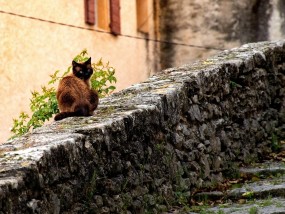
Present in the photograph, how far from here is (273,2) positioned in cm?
1873

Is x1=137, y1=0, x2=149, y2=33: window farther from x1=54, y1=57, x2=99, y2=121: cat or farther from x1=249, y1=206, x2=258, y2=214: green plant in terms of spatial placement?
x1=249, y1=206, x2=258, y2=214: green plant

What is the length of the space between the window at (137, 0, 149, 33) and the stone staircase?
10.2 meters

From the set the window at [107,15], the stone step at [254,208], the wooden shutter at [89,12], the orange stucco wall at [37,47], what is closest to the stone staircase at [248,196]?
the stone step at [254,208]

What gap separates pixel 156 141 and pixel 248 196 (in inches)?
40.5

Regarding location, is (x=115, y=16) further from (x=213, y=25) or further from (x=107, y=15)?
(x=213, y=25)

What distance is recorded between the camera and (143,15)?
1892cm

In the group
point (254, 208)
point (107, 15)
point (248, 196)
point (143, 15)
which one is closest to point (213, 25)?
point (143, 15)

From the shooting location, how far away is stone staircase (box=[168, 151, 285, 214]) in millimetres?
7234

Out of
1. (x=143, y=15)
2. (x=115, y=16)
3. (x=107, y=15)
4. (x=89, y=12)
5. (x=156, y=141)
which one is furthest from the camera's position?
(x=143, y=15)

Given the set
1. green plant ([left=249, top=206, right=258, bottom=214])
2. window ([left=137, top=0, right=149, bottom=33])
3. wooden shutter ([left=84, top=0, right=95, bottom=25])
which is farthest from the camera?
window ([left=137, top=0, right=149, bottom=33])

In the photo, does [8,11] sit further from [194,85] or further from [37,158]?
[37,158]

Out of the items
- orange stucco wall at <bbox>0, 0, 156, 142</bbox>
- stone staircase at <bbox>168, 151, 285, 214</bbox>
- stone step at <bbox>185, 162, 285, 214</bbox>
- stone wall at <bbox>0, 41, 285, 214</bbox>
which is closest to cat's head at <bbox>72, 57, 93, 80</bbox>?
stone wall at <bbox>0, 41, 285, 214</bbox>

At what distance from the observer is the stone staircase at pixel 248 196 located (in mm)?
7234

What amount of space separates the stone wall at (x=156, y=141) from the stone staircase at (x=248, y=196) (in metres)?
0.17
